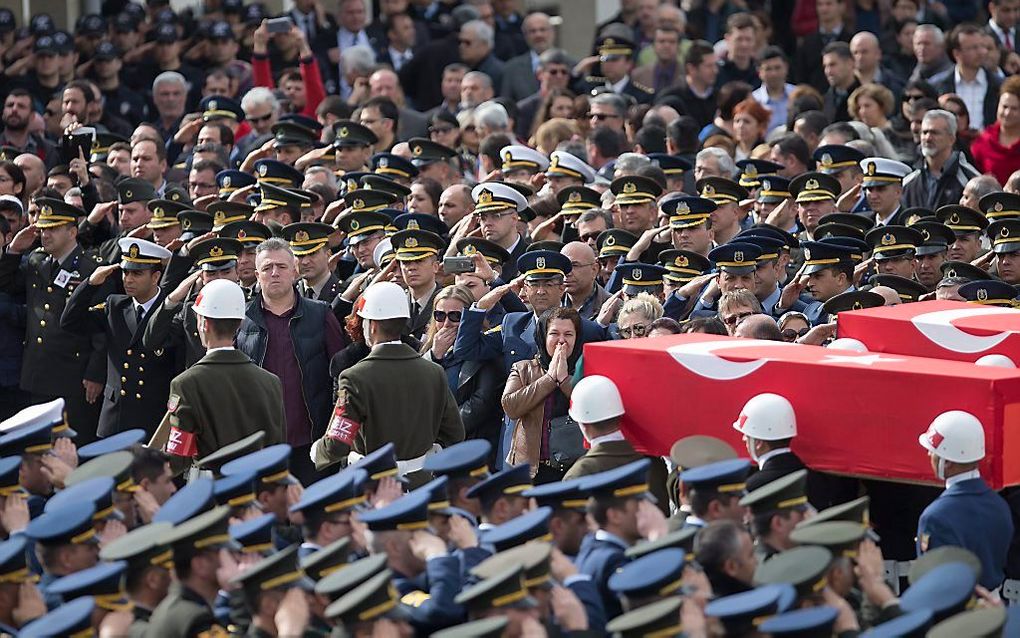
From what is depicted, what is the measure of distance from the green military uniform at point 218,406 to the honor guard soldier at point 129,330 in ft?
5.10

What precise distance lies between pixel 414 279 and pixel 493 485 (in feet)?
11.2

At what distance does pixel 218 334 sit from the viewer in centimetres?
892

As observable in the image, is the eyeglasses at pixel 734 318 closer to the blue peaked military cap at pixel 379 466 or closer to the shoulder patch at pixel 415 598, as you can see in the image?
the blue peaked military cap at pixel 379 466

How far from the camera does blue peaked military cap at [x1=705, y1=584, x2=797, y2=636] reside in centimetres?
571

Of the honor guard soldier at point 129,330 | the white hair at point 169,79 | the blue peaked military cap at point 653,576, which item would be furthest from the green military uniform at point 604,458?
the white hair at point 169,79

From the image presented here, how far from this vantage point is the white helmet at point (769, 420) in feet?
25.1

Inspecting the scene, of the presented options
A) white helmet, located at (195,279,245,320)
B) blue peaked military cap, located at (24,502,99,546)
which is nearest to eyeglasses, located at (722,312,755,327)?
white helmet, located at (195,279,245,320)

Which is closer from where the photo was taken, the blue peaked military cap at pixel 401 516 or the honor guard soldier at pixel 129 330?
the blue peaked military cap at pixel 401 516

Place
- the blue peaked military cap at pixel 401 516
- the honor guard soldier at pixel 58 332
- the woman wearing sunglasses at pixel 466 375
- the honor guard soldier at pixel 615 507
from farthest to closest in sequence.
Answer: the honor guard soldier at pixel 58 332 → the woman wearing sunglasses at pixel 466 375 → the honor guard soldier at pixel 615 507 → the blue peaked military cap at pixel 401 516

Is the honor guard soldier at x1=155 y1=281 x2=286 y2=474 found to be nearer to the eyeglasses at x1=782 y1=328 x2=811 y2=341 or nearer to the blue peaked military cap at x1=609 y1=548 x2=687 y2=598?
the eyeglasses at x1=782 y1=328 x2=811 y2=341

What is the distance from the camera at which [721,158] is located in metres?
12.2

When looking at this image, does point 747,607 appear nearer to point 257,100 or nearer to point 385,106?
point 385,106

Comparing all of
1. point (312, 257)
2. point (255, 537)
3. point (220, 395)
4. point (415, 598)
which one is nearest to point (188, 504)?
point (255, 537)

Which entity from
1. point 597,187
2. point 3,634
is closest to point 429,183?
point 597,187
